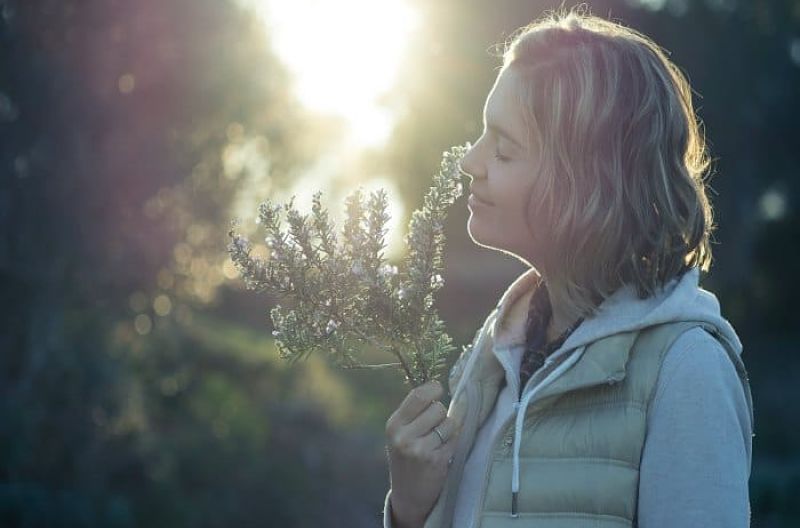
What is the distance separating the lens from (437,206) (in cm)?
229

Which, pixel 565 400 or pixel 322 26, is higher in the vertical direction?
pixel 322 26

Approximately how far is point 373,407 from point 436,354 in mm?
10838

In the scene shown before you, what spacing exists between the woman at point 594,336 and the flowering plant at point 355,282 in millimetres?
108

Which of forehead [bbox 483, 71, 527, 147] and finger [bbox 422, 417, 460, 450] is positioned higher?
forehead [bbox 483, 71, 527, 147]

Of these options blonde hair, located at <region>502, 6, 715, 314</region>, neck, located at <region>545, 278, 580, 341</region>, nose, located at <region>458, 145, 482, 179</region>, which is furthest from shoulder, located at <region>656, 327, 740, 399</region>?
nose, located at <region>458, 145, 482, 179</region>

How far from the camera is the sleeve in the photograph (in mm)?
1884

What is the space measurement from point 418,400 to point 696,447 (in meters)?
0.61

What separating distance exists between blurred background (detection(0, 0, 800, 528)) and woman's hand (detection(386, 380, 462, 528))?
550 cm

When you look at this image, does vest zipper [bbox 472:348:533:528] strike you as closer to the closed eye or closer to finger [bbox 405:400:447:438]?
finger [bbox 405:400:447:438]

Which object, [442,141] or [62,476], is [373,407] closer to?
[442,141]

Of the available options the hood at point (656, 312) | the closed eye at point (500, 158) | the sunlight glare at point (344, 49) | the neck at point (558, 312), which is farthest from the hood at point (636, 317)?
the sunlight glare at point (344, 49)

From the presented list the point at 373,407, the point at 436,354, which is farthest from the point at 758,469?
the point at 436,354

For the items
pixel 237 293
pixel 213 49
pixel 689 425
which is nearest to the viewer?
pixel 689 425


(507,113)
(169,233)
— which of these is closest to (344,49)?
(169,233)
